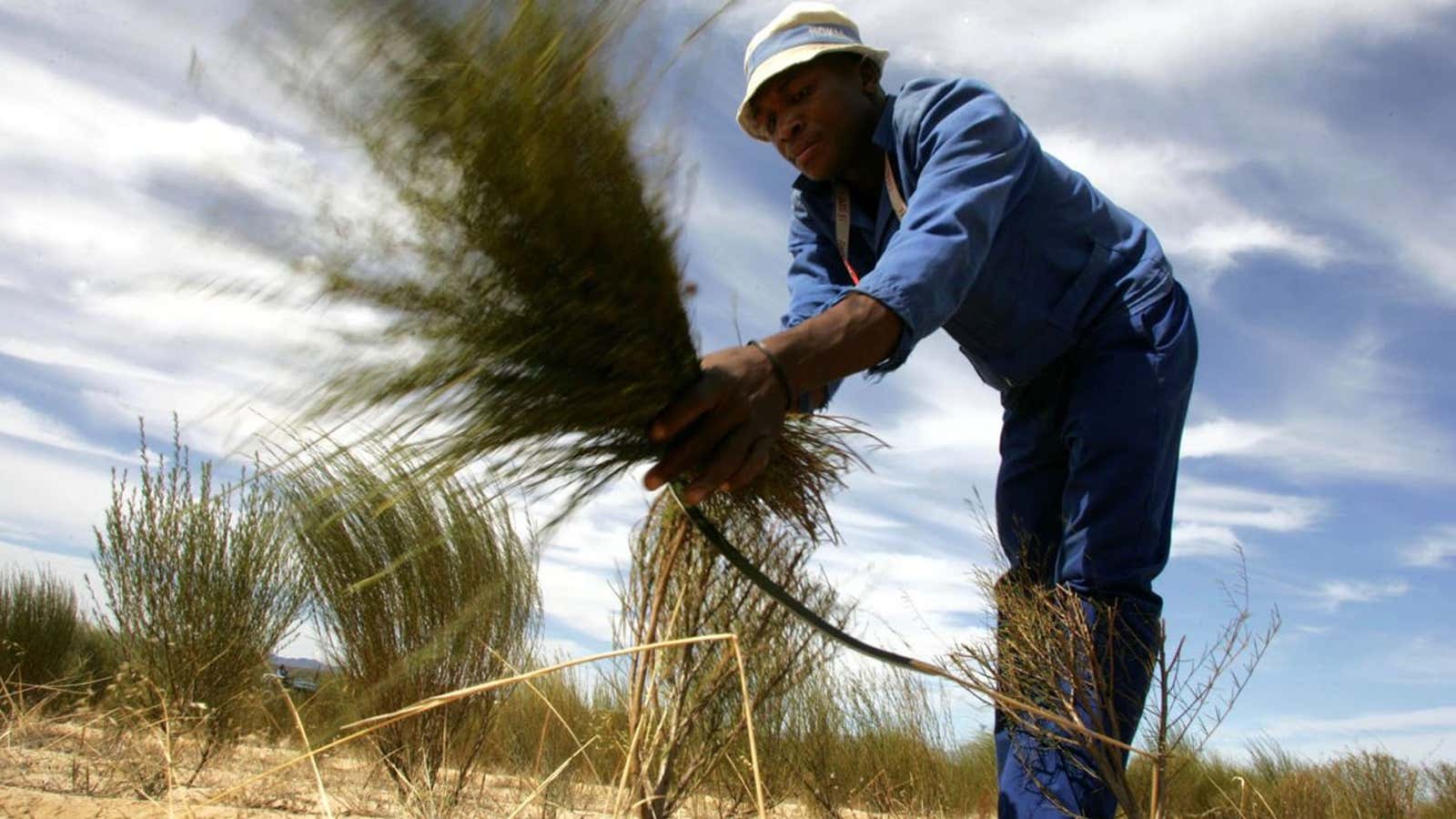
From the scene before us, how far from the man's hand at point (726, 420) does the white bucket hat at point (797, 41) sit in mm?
926

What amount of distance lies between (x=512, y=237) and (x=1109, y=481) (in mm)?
1308

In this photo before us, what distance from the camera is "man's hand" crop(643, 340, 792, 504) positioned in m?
1.31

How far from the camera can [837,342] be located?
53.4 inches

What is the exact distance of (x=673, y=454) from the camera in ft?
4.56

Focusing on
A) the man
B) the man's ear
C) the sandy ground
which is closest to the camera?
the man

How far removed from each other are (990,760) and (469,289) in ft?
29.3

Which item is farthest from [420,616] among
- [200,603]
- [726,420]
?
[726,420]

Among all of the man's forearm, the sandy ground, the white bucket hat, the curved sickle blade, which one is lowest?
the sandy ground

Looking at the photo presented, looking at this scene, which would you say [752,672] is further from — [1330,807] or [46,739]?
[46,739]

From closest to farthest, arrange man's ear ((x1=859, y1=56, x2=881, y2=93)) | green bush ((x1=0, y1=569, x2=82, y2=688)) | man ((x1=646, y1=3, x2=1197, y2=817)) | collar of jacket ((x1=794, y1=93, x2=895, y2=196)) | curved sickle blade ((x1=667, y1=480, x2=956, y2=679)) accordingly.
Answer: curved sickle blade ((x1=667, y1=480, x2=956, y2=679)), man ((x1=646, y1=3, x2=1197, y2=817)), collar of jacket ((x1=794, y1=93, x2=895, y2=196)), man's ear ((x1=859, y1=56, x2=881, y2=93)), green bush ((x1=0, y1=569, x2=82, y2=688))

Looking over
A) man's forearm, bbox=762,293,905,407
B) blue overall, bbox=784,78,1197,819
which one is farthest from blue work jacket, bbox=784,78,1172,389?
man's forearm, bbox=762,293,905,407

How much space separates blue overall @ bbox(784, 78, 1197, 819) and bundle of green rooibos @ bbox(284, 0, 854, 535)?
0.66 meters

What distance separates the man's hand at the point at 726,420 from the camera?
4.30 ft

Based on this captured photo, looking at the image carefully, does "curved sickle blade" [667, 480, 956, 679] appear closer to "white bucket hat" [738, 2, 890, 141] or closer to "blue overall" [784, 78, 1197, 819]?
"blue overall" [784, 78, 1197, 819]
